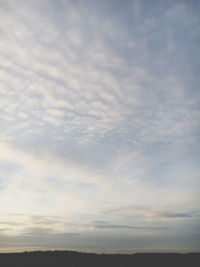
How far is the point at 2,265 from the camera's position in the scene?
3272 centimetres

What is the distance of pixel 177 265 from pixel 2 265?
24279 mm

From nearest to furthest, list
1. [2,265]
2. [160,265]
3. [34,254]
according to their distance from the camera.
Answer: [2,265] < [160,265] < [34,254]

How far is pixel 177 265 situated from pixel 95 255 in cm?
1280

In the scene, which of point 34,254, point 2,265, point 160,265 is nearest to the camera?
point 2,265

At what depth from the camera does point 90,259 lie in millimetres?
37469

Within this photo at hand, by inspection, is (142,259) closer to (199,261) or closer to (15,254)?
(199,261)

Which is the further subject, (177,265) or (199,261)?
(199,261)

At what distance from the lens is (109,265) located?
34500mm

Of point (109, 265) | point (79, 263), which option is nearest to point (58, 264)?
point (79, 263)

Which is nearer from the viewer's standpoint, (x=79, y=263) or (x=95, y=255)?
(x=79, y=263)

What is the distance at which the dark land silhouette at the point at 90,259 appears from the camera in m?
34.2

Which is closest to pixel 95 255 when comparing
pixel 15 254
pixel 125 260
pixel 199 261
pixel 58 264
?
pixel 125 260

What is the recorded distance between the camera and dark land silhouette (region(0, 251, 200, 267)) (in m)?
34.2

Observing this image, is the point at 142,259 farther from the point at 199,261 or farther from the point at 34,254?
the point at 34,254
